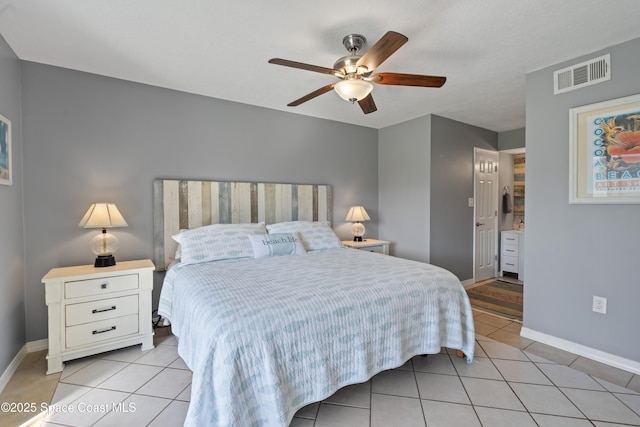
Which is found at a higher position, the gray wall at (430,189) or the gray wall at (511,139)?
the gray wall at (511,139)

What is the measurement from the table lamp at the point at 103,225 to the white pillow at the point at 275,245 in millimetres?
1130

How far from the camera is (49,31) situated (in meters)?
2.01

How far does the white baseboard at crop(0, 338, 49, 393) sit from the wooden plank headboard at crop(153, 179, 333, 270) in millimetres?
1032

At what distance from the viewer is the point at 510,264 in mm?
4738

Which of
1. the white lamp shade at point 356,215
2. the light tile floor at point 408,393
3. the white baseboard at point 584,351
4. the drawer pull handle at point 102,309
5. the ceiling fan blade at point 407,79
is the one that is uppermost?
the ceiling fan blade at point 407,79

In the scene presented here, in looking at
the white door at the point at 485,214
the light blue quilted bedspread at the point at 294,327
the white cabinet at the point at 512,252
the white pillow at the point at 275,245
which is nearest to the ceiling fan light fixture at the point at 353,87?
the light blue quilted bedspread at the point at 294,327

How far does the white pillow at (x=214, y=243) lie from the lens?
2518 mm

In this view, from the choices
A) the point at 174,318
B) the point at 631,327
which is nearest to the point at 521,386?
the point at 631,327

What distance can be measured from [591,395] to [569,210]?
1.37 meters

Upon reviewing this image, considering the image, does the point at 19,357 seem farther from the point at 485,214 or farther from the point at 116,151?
the point at 485,214

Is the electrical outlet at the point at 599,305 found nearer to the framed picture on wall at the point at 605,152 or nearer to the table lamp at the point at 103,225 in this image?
the framed picture on wall at the point at 605,152

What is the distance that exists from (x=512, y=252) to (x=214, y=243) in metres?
4.56

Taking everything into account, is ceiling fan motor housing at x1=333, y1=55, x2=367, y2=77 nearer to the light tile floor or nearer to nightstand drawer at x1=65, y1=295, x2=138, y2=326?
the light tile floor

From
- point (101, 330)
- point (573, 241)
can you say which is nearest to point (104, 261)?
point (101, 330)
